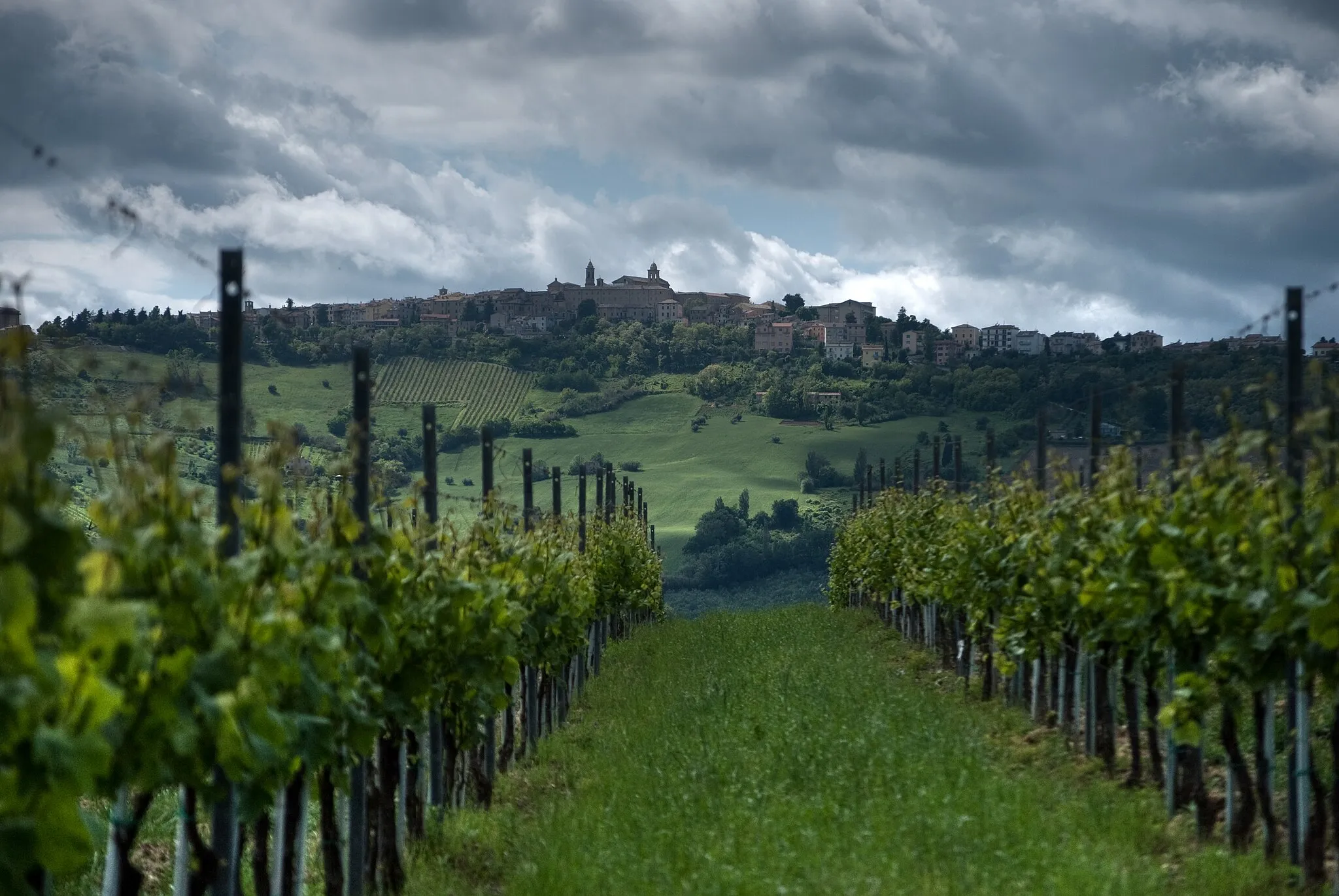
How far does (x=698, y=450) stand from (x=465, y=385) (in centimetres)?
2093

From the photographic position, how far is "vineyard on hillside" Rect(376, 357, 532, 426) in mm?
105688

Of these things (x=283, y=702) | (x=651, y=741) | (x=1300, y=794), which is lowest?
(x=651, y=741)

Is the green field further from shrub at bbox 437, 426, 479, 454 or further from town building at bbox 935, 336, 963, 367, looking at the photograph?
town building at bbox 935, 336, 963, 367

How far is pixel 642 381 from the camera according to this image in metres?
159

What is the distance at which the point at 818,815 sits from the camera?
11.3 metres

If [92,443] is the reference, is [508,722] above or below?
below

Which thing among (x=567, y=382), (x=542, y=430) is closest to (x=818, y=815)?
(x=542, y=430)

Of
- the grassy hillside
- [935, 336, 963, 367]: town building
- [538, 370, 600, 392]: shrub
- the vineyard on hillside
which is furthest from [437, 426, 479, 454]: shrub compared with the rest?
[935, 336, 963, 367]: town building

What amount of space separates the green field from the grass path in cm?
7476

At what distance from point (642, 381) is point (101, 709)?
6101 inches

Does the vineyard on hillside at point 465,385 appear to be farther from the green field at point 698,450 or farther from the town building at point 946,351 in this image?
the town building at point 946,351

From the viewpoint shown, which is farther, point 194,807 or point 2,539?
point 194,807

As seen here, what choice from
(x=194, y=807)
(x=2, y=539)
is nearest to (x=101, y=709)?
(x=2, y=539)

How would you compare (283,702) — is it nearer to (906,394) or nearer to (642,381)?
(906,394)
